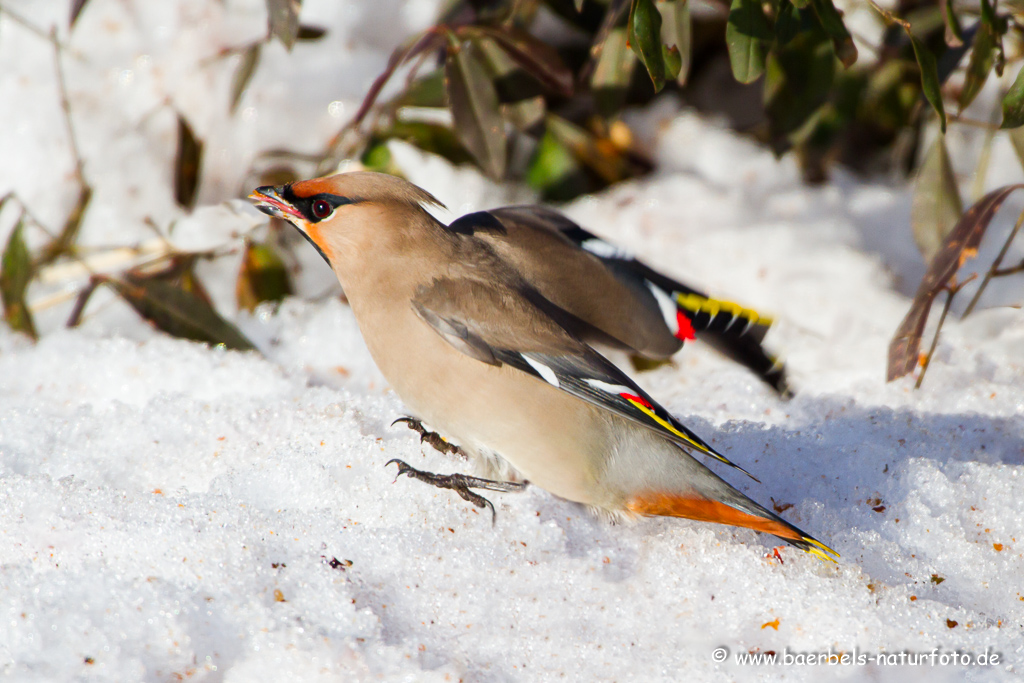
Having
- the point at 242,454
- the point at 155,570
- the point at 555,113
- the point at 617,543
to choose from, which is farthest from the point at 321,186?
the point at 555,113

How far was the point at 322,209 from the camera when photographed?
75.9 inches

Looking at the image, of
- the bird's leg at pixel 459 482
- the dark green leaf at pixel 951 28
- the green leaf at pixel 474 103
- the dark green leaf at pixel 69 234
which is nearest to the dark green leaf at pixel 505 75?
the green leaf at pixel 474 103

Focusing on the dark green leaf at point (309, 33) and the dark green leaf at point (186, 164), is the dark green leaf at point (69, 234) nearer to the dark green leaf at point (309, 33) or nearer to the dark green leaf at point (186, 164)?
the dark green leaf at point (186, 164)

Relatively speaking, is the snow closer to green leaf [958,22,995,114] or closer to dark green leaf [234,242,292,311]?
dark green leaf [234,242,292,311]

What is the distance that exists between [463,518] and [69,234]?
1964 millimetres

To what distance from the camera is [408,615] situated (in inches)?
65.6

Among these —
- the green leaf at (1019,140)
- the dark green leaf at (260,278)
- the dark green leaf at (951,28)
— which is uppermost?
the dark green leaf at (951,28)

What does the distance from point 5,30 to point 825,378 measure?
3.14 m

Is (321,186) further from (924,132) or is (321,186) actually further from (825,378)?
(924,132)

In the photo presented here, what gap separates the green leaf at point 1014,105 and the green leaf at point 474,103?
1235 mm

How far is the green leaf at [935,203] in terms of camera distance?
247 cm

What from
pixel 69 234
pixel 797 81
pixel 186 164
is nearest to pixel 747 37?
pixel 797 81

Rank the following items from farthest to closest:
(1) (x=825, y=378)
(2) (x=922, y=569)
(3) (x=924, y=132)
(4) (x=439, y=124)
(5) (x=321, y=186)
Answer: (3) (x=924, y=132) → (4) (x=439, y=124) → (1) (x=825, y=378) → (5) (x=321, y=186) → (2) (x=922, y=569)

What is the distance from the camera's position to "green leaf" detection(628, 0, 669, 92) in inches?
70.9
